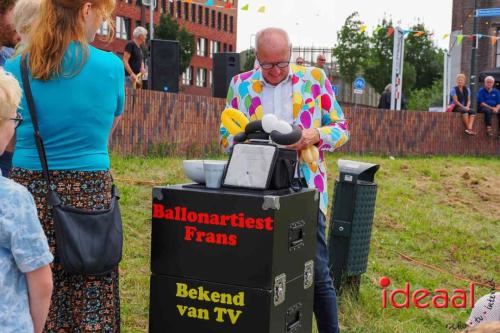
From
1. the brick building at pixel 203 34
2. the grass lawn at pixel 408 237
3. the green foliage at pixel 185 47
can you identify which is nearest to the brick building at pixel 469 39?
the green foliage at pixel 185 47

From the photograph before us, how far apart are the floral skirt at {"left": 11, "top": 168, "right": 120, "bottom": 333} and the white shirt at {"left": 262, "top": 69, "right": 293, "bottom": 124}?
1028mm

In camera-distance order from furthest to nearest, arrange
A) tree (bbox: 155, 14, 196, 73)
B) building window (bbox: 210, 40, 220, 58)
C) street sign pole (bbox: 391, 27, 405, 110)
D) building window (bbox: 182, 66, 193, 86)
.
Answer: building window (bbox: 210, 40, 220, 58) < building window (bbox: 182, 66, 193, 86) < tree (bbox: 155, 14, 196, 73) < street sign pole (bbox: 391, 27, 405, 110)

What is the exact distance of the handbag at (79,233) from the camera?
2.96 metres

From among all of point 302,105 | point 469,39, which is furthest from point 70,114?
point 469,39

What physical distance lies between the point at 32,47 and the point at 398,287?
488 centimetres

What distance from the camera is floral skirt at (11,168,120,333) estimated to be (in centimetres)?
305

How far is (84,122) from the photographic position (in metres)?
3.07

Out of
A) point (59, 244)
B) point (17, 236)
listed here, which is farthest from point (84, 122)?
point (17, 236)

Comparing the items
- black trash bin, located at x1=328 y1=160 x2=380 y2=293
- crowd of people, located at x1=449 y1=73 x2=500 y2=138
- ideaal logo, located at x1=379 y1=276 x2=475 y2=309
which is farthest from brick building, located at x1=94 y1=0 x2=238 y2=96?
black trash bin, located at x1=328 y1=160 x2=380 y2=293

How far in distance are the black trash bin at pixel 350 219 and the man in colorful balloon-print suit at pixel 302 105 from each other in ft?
5.43

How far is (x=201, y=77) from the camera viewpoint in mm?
73875

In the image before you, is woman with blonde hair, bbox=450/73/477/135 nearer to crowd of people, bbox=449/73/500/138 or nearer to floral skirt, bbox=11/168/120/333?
crowd of people, bbox=449/73/500/138

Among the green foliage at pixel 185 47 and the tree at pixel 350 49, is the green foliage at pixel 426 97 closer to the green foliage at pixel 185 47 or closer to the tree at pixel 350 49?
the tree at pixel 350 49

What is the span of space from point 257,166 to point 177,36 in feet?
167
